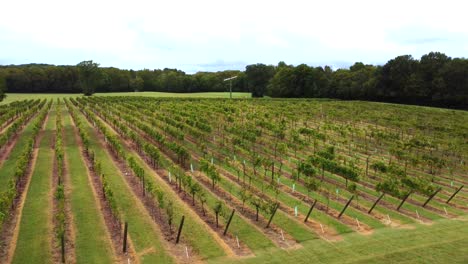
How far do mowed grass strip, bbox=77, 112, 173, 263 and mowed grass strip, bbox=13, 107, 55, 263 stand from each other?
3332mm

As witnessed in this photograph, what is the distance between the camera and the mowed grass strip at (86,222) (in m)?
15.3

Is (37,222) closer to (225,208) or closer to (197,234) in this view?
(197,234)

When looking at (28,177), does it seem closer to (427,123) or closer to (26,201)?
(26,201)

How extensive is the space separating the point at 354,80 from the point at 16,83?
A: 101 metres

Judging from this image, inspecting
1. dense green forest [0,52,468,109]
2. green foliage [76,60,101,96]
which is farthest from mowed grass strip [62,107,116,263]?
green foliage [76,60,101,96]

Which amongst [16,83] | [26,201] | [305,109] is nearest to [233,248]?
[26,201]

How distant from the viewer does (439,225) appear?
18906 mm

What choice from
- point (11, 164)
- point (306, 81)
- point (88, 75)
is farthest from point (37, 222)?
point (88, 75)

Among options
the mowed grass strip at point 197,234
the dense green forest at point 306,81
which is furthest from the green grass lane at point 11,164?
the dense green forest at point 306,81

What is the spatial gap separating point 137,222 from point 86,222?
2344 millimetres

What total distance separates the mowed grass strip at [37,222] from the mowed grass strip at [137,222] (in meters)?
3.33

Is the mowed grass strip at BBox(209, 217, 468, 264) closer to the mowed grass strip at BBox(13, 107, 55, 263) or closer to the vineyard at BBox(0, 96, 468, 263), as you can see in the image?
the vineyard at BBox(0, 96, 468, 263)

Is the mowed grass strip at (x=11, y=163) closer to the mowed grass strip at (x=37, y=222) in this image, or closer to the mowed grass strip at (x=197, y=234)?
the mowed grass strip at (x=37, y=222)

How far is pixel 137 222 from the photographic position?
18438 millimetres
